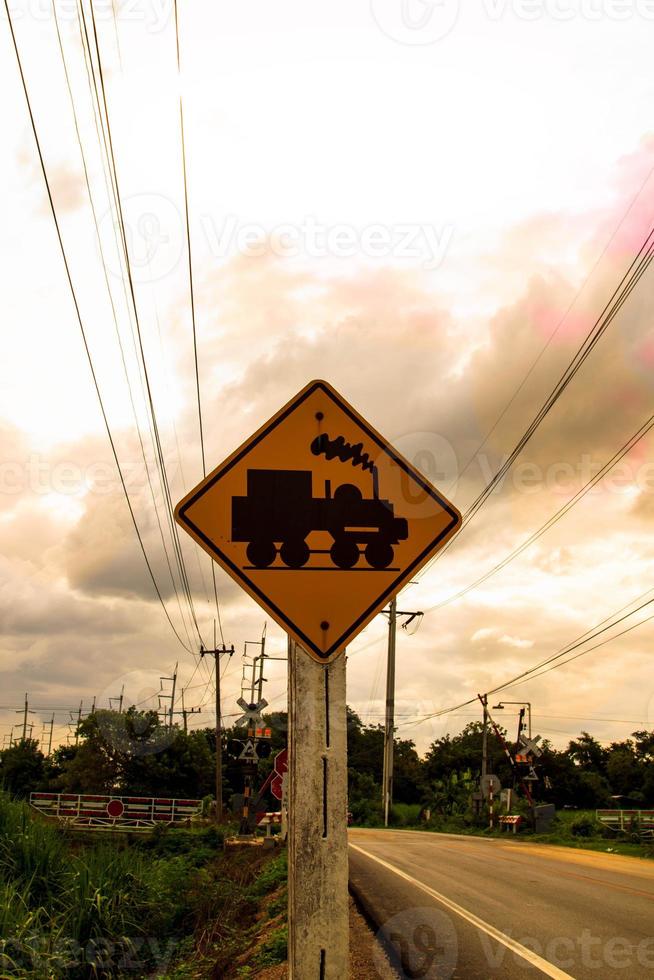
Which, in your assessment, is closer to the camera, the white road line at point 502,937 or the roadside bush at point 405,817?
the white road line at point 502,937

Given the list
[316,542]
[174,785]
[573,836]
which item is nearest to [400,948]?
[316,542]

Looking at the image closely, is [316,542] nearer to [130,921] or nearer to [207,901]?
[130,921]

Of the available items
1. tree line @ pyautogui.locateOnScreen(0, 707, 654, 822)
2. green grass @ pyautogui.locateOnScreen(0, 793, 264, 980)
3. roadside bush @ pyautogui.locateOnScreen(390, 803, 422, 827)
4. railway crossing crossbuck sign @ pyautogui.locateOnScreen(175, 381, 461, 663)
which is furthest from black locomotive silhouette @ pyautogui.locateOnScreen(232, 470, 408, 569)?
roadside bush @ pyautogui.locateOnScreen(390, 803, 422, 827)

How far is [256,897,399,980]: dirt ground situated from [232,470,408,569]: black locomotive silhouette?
4.81 m

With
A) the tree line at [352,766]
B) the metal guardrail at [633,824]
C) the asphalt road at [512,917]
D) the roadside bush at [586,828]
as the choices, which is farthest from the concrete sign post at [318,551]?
the tree line at [352,766]

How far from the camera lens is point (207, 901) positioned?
14688 mm

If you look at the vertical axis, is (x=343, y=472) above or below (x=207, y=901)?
above

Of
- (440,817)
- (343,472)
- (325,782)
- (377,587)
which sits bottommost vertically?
(440,817)

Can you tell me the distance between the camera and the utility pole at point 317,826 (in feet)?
9.18

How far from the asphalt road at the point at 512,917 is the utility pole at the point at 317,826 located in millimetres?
4380

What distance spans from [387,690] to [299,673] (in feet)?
127

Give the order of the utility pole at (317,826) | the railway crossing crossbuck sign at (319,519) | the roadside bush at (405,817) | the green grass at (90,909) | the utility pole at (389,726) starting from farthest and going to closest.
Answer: the roadside bush at (405,817)
the utility pole at (389,726)
the green grass at (90,909)
the railway crossing crossbuck sign at (319,519)
the utility pole at (317,826)

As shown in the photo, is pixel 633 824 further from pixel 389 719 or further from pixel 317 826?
pixel 317 826

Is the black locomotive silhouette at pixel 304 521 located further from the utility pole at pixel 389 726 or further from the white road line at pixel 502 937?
the utility pole at pixel 389 726
